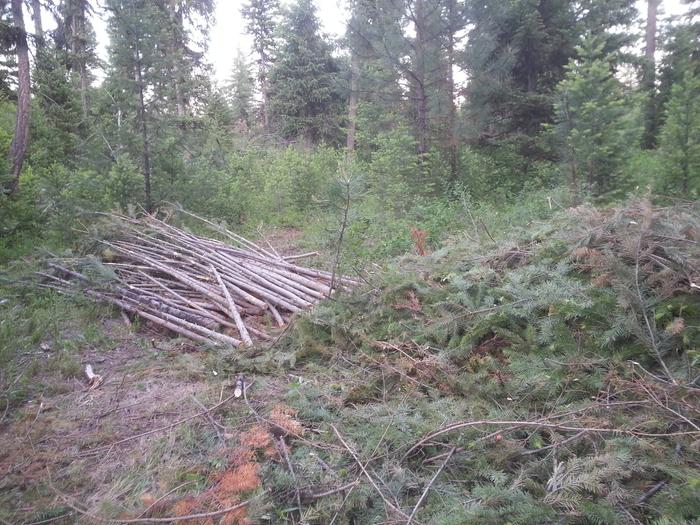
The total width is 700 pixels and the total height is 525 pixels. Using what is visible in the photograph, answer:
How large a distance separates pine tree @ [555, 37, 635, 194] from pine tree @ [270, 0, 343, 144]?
12224mm

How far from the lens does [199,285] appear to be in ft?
18.7

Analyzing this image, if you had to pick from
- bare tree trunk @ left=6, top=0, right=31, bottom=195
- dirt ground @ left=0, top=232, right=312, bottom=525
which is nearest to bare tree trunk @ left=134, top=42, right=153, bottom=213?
bare tree trunk @ left=6, top=0, right=31, bottom=195

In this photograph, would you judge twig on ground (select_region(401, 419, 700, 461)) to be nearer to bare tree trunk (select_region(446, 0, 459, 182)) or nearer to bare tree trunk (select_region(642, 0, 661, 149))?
bare tree trunk (select_region(446, 0, 459, 182))

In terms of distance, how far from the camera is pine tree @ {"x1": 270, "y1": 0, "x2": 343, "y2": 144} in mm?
19047

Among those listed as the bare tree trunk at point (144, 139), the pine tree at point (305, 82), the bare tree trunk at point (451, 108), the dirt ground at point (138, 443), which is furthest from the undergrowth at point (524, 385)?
the pine tree at point (305, 82)

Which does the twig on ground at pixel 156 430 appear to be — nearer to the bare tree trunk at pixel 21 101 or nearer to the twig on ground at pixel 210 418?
the twig on ground at pixel 210 418

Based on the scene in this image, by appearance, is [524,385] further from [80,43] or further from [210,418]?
[80,43]

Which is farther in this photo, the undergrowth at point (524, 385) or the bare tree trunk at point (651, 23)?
the bare tree trunk at point (651, 23)

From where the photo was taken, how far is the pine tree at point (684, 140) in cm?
780

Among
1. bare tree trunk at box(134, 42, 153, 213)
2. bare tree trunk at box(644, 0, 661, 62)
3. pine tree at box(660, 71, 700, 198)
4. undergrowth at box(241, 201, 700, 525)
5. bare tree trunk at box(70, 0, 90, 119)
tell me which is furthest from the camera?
bare tree trunk at box(644, 0, 661, 62)

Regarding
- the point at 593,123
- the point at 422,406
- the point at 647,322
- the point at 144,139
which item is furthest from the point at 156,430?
the point at 593,123

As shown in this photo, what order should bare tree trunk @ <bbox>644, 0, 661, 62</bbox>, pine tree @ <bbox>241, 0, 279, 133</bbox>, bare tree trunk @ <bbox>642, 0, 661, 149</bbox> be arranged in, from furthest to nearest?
1. pine tree @ <bbox>241, 0, 279, 133</bbox>
2. bare tree trunk @ <bbox>644, 0, 661, 62</bbox>
3. bare tree trunk @ <bbox>642, 0, 661, 149</bbox>

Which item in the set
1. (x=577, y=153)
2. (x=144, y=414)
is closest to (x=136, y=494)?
(x=144, y=414)

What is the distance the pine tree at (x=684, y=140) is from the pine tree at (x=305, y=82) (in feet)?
44.5
